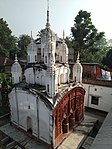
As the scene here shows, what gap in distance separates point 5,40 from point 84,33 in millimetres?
20449

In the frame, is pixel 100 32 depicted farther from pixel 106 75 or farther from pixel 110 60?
pixel 106 75

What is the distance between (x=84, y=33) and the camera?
37031 mm

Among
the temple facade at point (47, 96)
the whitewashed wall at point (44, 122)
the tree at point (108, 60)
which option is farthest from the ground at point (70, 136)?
the tree at point (108, 60)

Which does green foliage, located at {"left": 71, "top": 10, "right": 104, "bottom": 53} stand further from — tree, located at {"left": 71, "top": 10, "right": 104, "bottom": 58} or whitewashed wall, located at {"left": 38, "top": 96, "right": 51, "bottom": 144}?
whitewashed wall, located at {"left": 38, "top": 96, "right": 51, "bottom": 144}

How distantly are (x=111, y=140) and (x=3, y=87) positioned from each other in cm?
1602

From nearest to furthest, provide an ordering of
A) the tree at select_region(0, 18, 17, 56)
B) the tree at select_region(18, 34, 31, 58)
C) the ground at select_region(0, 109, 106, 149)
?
the ground at select_region(0, 109, 106, 149), the tree at select_region(0, 18, 17, 56), the tree at select_region(18, 34, 31, 58)

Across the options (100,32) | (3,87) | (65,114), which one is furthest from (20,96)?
(100,32)

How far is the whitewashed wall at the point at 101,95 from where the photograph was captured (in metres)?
21.4

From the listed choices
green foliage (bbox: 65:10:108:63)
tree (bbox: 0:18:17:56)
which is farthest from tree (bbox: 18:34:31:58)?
green foliage (bbox: 65:10:108:63)

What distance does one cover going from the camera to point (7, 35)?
4269 cm

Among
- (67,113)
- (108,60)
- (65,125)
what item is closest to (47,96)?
(67,113)

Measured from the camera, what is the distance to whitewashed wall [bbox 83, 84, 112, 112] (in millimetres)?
21359

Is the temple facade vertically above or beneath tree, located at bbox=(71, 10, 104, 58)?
beneath

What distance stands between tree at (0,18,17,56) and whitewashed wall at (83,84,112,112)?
1030 inches
